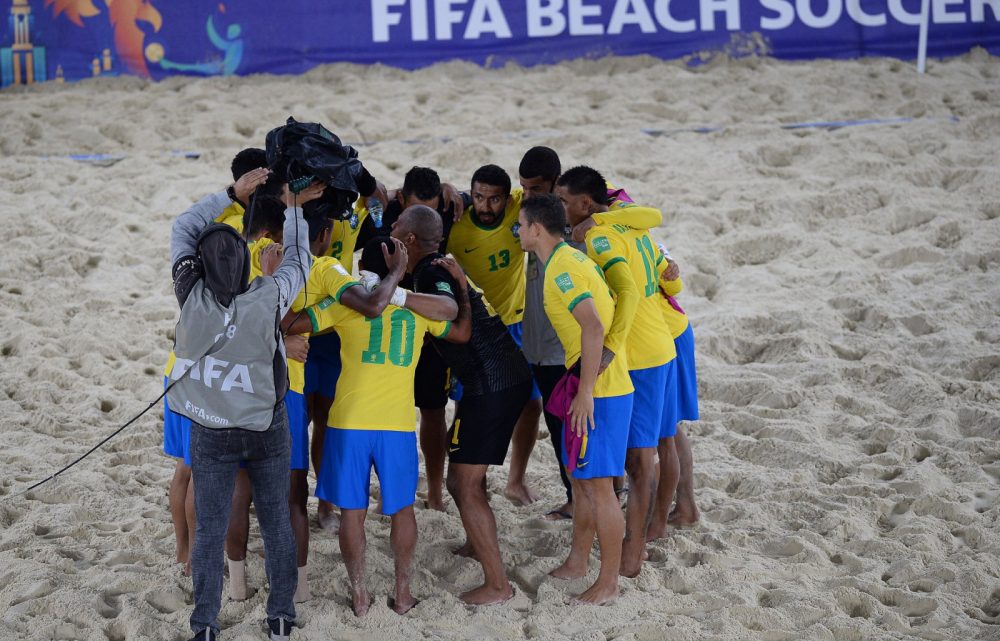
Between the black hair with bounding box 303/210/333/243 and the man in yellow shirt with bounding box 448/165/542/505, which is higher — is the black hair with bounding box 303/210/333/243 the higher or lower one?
the higher one

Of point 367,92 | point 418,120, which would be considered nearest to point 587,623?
point 418,120

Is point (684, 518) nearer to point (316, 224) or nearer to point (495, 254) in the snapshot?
point (495, 254)

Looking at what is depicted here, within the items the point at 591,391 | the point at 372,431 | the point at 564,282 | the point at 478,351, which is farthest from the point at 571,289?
the point at 372,431

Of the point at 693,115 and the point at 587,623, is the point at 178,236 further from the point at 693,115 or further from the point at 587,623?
the point at 693,115

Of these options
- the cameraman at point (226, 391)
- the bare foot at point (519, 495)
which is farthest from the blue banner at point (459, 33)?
the cameraman at point (226, 391)

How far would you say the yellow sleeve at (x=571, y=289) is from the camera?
4254mm

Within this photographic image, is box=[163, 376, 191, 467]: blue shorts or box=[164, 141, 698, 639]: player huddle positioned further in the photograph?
box=[163, 376, 191, 467]: blue shorts

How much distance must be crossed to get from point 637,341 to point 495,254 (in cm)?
101

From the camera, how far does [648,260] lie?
189 inches

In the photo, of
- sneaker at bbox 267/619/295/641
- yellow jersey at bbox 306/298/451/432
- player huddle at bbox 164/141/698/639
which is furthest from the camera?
yellow jersey at bbox 306/298/451/432

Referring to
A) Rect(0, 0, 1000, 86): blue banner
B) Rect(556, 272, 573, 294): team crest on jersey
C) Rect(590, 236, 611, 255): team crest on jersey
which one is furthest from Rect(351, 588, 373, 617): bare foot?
Rect(0, 0, 1000, 86): blue banner

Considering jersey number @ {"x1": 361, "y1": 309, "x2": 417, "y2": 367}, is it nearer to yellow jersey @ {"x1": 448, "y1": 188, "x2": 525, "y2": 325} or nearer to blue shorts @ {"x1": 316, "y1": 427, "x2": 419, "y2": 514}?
blue shorts @ {"x1": 316, "y1": 427, "x2": 419, "y2": 514}

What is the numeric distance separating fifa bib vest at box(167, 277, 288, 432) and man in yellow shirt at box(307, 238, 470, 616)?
49 centimetres

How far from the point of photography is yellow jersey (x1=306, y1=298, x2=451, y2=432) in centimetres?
431
